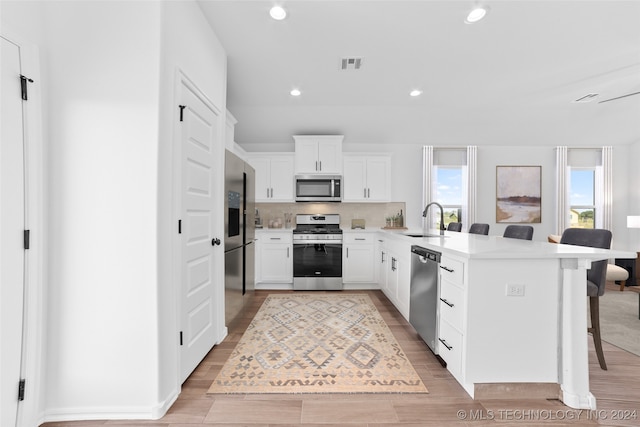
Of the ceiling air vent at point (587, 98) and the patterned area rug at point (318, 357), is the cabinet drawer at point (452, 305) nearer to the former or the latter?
the patterned area rug at point (318, 357)

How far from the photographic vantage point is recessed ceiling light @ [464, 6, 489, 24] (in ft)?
6.94

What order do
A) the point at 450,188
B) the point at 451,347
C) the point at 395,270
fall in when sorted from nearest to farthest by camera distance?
the point at 451,347, the point at 395,270, the point at 450,188

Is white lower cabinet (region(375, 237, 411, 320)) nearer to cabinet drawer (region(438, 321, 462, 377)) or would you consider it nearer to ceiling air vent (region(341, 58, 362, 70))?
cabinet drawer (region(438, 321, 462, 377))

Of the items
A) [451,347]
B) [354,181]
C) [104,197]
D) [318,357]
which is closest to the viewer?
[104,197]

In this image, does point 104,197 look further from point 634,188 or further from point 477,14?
point 634,188

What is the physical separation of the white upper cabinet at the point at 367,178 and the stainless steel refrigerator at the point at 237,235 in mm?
1880

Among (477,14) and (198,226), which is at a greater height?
(477,14)

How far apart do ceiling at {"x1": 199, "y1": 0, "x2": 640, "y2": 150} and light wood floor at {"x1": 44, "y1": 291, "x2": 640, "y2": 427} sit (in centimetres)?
290

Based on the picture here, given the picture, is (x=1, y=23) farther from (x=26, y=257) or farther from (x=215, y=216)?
(x=215, y=216)

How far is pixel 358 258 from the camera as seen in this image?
4.45m

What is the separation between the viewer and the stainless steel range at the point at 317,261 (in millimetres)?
4398

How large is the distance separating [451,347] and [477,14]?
102 inches

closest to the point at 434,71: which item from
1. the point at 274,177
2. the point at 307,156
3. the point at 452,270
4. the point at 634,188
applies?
the point at 307,156

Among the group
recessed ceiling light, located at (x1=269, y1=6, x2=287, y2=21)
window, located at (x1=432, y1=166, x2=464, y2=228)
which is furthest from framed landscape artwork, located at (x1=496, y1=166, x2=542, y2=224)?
recessed ceiling light, located at (x1=269, y1=6, x2=287, y2=21)
